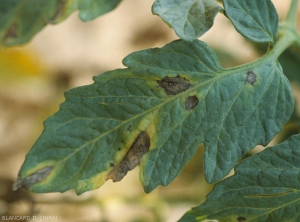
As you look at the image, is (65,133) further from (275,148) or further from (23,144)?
(23,144)

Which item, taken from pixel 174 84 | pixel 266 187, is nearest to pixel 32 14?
pixel 174 84

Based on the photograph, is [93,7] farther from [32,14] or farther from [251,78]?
[251,78]

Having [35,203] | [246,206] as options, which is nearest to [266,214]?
[246,206]

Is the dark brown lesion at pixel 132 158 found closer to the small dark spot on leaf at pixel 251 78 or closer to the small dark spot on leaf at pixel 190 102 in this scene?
the small dark spot on leaf at pixel 190 102

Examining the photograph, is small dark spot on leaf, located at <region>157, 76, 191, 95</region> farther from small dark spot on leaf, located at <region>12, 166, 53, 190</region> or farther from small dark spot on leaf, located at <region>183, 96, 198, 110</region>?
small dark spot on leaf, located at <region>12, 166, 53, 190</region>

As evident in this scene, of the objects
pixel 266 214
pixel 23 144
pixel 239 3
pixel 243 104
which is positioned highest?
pixel 239 3

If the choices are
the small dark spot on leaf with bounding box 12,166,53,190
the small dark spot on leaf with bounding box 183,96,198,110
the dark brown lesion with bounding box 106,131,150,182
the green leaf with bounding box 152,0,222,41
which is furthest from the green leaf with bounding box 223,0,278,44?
the small dark spot on leaf with bounding box 12,166,53,190

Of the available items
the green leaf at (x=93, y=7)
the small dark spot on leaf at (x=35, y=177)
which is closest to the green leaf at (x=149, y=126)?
the small dark spot on leaf at (x=35, y=177)
